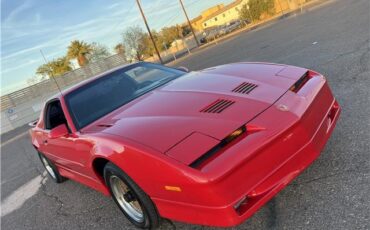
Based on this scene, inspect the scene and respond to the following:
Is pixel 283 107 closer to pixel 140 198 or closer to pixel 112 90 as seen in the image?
pixel 140 198

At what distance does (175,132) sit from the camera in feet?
9.09

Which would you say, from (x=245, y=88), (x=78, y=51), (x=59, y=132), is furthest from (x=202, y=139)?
(x=78, y=51)

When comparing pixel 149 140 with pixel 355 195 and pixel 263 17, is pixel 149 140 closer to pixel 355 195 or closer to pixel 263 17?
pixel 355 195

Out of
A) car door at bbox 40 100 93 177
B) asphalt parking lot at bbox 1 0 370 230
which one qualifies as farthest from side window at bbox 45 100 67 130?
asphalt parking lot at bbox 1 0 370 230

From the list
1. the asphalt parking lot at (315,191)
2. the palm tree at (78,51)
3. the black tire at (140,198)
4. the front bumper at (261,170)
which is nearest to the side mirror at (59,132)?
the black tire at (140,198)

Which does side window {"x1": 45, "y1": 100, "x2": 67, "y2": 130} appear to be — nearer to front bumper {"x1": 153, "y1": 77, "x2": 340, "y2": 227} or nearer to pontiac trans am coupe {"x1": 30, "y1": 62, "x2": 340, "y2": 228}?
pontiac trans am coupe {"x1": 30, "y1": 62, "x2": 340, "y2": 228}

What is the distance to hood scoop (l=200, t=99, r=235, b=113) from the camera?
9.75ft

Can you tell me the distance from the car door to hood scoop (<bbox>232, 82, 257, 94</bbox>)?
54.8 inches

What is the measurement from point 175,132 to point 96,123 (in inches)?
47.2

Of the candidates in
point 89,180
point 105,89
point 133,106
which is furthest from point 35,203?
point 133,106

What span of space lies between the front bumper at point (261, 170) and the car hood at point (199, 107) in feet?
0.65

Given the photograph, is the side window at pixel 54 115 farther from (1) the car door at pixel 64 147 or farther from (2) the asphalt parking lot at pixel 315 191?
(2) the asphalt parking lot at pixel 315 191

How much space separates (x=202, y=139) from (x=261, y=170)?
44 cm

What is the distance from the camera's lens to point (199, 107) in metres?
3.08
